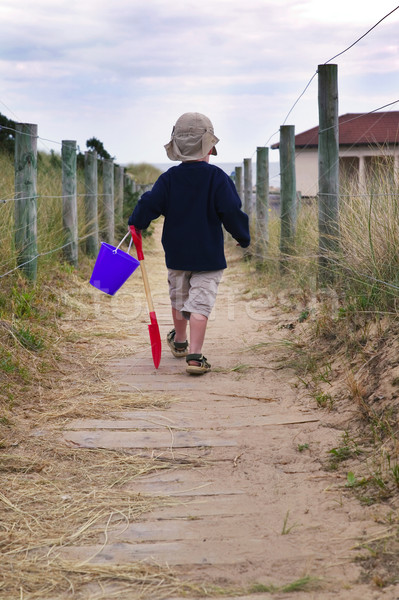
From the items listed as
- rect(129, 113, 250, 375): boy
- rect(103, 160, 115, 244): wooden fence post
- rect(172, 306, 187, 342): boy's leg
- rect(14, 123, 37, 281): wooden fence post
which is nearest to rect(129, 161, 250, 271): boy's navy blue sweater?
rect(129, 113, 250, 375): boy

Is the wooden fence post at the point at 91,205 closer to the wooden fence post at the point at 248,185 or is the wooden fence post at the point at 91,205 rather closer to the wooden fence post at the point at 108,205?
the wooden fence post at the point at 108,205

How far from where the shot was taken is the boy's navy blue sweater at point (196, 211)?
15.6 feet

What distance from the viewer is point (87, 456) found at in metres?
3.36

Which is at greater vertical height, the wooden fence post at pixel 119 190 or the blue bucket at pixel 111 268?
the wooden fence post at pixel 119 190

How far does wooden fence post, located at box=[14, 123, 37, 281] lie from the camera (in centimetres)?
648

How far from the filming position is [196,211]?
4750 mm

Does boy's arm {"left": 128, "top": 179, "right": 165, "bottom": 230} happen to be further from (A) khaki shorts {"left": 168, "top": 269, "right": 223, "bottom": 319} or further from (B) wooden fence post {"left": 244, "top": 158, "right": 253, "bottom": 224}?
(B) wooden fence post {"left": 244, "top": 158, "right": 253, "bottom": 224}

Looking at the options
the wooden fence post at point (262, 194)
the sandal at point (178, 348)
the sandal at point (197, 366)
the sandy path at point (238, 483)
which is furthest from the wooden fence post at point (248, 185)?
the sandal at point (197, 366)

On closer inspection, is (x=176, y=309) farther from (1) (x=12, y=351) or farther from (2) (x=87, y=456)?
(2) (x=87, y=456)

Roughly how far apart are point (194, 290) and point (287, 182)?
3.95 m

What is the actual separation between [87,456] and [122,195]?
1120 centimetres

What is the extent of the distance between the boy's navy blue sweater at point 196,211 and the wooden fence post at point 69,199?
382cm

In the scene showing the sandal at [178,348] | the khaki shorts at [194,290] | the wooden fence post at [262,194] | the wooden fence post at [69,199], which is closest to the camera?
the khaki shorts at [194,290]

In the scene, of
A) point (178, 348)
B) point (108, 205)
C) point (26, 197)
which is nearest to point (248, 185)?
point (108, 205)
